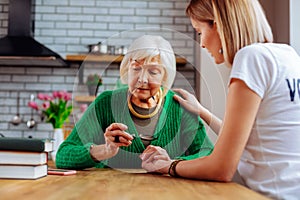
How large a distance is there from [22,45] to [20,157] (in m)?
2.72

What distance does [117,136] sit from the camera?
135cm

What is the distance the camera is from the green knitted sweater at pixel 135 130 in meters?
1.36

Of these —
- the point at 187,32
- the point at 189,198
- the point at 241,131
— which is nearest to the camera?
the point at 189,198

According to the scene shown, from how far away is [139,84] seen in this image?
52.9 inches

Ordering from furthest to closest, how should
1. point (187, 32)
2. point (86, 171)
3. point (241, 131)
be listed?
point (187, 32) < point (86, 171) < point (241, 131)

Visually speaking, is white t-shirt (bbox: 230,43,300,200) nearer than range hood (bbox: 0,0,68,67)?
Yes

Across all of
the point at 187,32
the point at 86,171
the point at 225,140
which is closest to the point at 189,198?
the point at 225,140

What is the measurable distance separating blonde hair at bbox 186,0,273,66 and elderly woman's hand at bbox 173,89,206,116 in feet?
0.63

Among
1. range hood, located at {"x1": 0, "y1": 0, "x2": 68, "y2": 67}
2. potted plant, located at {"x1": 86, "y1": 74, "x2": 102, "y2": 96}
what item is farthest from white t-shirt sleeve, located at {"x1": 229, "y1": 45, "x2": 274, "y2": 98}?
range hood, located at {"x1": 0, "y1": 0, "x2": 68, "y2": 67}

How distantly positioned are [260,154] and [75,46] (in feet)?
9.93

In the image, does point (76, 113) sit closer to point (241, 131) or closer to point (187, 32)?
point (241, 131)

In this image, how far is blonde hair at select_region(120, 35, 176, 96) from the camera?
137 centimetres

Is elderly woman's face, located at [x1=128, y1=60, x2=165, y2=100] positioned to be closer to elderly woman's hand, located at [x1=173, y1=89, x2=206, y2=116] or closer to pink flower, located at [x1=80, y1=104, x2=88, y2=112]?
elderly woman's hand, located at [x1=173, y1=89, x2=206, y2=116]

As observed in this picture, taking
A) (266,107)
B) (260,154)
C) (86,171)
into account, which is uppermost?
(266,107)
